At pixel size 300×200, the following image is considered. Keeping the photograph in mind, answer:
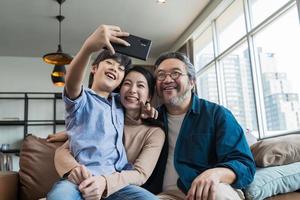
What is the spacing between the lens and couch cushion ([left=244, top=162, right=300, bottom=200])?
4.65ft

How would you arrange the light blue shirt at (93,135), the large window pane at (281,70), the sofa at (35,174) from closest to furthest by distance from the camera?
the light blue shirt at (93,135) → the sofa at (35,174) → the large window pane at (281,70)

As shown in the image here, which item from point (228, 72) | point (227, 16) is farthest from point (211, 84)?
point (227, 16)

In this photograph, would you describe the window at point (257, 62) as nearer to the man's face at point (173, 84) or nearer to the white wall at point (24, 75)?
the man's face at point (173, 84)

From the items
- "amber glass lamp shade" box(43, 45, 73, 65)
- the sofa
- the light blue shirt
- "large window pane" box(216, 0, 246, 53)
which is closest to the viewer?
the light blue shirt

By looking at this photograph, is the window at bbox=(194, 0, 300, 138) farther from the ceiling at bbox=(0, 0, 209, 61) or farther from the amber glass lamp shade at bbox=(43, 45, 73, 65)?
the amber glass lamp shade at bbox=(43, 45, 73, 65)

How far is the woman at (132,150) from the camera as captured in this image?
118cm

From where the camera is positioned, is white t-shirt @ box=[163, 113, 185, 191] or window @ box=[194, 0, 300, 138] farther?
window @ box=[194, 0, 300, 138]

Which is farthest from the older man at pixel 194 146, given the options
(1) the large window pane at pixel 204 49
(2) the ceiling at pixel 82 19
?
(1) the large window pane at pixel 204 49

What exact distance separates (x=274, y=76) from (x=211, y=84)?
1.58m

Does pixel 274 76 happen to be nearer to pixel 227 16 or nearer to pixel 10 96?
pixel 227 16

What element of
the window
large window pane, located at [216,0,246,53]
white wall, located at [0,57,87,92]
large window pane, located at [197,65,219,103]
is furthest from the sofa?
white wall, located at [0,57,87,92]

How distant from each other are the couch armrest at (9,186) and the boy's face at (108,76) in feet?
1.91

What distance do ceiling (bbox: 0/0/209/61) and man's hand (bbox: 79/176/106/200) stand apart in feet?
11.6

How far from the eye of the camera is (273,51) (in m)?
3.67
